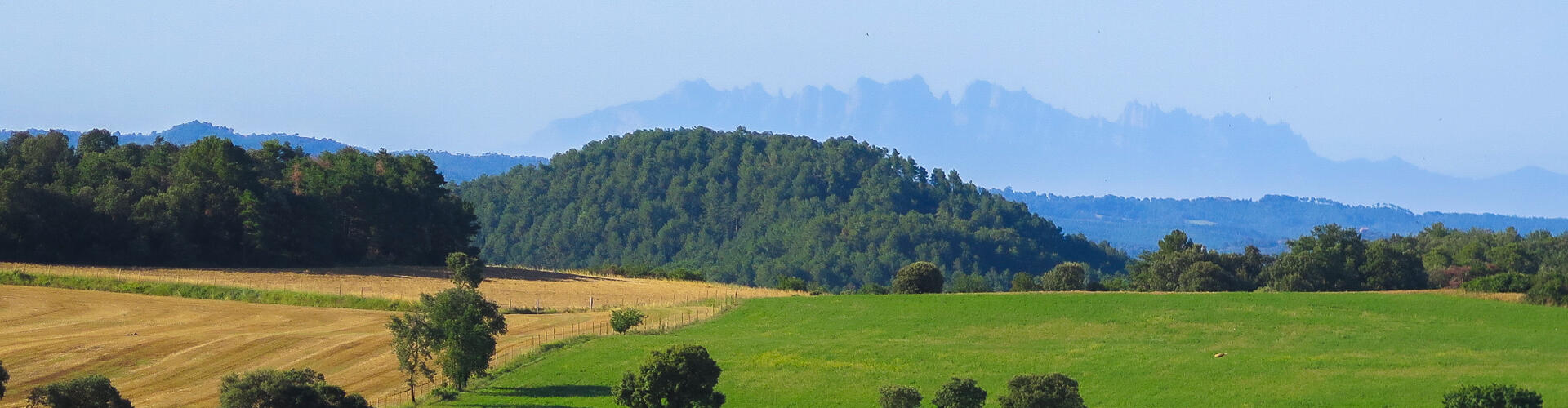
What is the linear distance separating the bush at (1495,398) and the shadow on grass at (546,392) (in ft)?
98.1

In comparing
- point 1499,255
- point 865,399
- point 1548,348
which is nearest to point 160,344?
point 865,399

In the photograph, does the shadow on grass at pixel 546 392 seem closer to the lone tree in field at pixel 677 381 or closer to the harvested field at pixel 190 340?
the harvested field at pixel 190 340

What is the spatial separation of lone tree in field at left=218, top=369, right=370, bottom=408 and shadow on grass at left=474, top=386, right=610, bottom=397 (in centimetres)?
1360

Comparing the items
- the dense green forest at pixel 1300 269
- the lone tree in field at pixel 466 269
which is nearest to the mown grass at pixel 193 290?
the lone tree in field at pixel 466 269

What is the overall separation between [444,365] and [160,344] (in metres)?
18.0

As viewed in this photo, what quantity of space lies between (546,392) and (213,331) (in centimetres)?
2516

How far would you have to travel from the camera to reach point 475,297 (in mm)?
57031

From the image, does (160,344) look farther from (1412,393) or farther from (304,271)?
(1412,393)

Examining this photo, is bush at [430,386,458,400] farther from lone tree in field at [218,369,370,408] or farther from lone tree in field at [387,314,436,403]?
lone tree in field at [218,369,370,408]

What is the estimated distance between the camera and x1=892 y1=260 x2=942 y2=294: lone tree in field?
309ft

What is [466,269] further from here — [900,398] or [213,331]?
[900,398]

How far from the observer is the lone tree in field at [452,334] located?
55156 millimetres

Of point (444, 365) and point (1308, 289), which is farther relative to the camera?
point (1308, 289)

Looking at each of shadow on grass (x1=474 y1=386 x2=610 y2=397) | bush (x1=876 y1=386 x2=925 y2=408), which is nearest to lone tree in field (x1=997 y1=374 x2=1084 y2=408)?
bush (x1=876 y1=386 x2=925 y2=408)
